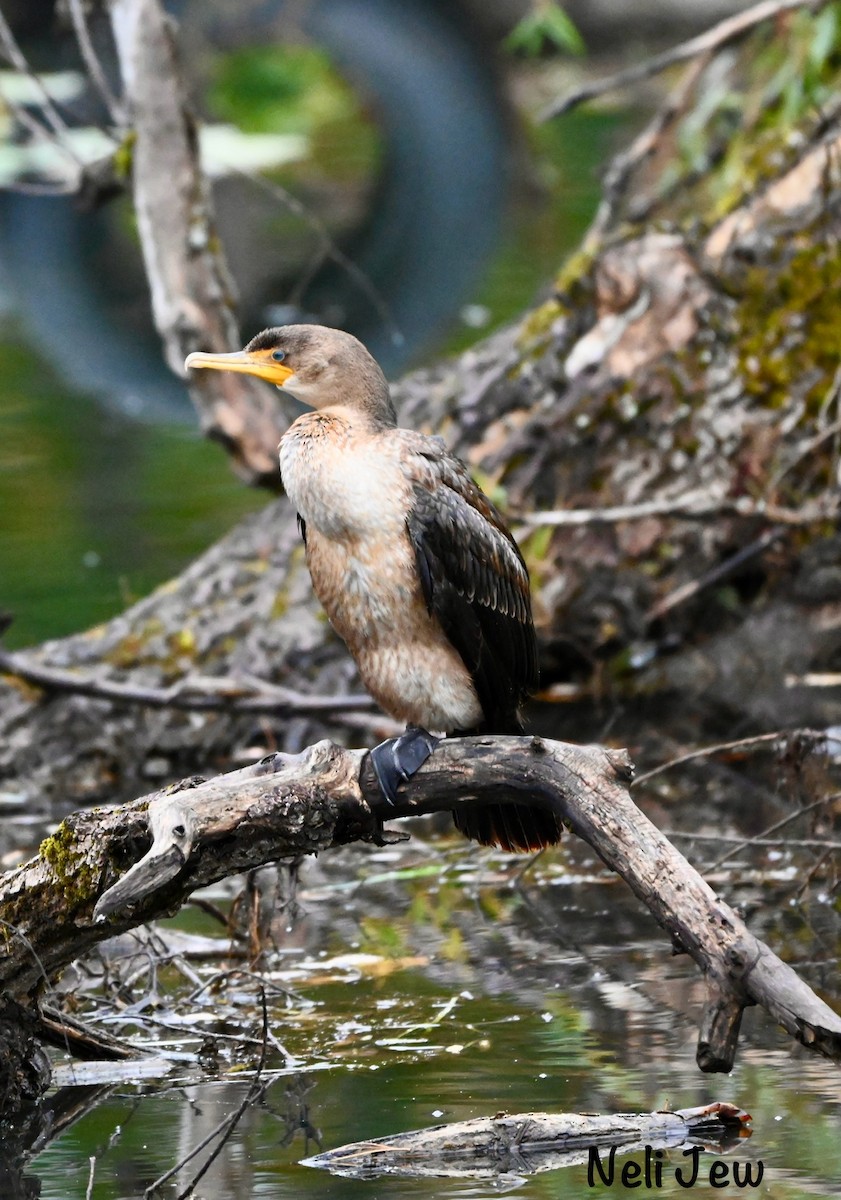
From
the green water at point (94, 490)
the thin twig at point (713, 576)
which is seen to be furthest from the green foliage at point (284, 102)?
the thin twig at point (713, 576)

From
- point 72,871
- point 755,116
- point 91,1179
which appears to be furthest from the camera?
point 755,116

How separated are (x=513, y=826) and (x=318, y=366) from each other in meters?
1.01

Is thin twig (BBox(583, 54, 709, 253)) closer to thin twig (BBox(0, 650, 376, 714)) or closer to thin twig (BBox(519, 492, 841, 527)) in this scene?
thin twig (BBox(519, 492, 841, 527))

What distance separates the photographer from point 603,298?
7027 millimetres

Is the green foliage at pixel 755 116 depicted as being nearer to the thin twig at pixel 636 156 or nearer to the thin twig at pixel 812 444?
the thin twig at pixel 636 156

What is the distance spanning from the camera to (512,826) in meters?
4.00

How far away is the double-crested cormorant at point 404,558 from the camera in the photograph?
396cm

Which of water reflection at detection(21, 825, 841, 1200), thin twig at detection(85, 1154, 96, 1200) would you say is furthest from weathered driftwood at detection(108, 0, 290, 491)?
thin twig at detection(85, 1154, 96, 1200)

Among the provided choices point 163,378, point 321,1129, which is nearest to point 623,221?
point 163,378

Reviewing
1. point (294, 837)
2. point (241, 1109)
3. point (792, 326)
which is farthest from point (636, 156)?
point (241, 1109)

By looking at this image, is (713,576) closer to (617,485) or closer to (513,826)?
(617,485)

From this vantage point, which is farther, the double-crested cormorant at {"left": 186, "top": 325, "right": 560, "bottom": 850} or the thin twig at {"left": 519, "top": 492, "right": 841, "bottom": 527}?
the thin twig at {"left": 519, "top": 492, "right": 841, "bottom": 527}

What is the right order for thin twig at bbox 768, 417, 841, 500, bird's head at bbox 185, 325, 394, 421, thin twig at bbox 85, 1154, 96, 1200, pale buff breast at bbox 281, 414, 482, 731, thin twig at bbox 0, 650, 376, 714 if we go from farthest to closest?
thin twig at bbox 768, 417, 841, 500 < thin twig at bbox 0, 650, 376, 714 < bird's head at bbox 185, 325, 394, 421 < pale buff breast at bbox 281, 414, 482, 731 < thin twig at bbox 85, 1154, 96, 1200

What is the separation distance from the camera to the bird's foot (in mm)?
3715
